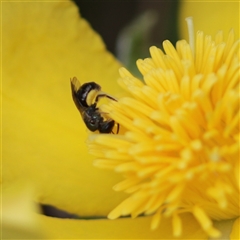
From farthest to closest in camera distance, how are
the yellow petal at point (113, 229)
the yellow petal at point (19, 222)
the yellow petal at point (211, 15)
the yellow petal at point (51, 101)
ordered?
the yellow petal at point (211, 15) < the yellow petal at point (51, 101) < the yellow petal at point (113, 229) < the yellow petal at point (19, 222)

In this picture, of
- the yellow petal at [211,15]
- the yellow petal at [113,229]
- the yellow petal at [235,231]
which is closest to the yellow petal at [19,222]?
the yellow petal at [113,229]

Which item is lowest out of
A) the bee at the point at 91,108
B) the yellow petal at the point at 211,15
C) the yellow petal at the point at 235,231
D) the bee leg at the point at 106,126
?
the yellow petal at the point at 235,231

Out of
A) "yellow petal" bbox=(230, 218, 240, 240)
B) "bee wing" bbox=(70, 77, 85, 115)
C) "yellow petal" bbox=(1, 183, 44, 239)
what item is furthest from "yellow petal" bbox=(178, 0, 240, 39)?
"yellow petal" bbox=(1, 183, 44, 239)

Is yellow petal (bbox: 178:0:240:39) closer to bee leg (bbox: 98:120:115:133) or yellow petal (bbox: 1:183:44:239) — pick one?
A: bee leg (bbox: 98:120:115:133)

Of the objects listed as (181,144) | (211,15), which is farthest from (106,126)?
(211,15)

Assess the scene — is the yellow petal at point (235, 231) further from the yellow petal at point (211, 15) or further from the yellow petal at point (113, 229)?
the yellow petal at point (211, 15)

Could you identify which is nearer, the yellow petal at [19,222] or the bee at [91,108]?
the yellow petal at [19,222]

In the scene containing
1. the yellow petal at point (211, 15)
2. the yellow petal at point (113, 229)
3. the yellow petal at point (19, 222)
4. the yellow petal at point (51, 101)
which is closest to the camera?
the yellow petal at point (19, 222)

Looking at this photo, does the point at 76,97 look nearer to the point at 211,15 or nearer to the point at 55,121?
the point at 55,121
